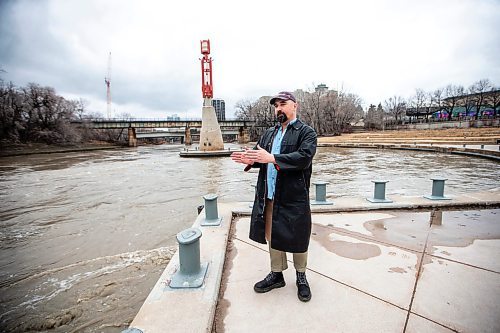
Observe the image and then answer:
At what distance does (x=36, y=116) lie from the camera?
47.6 meters

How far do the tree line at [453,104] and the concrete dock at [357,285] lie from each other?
73182mm

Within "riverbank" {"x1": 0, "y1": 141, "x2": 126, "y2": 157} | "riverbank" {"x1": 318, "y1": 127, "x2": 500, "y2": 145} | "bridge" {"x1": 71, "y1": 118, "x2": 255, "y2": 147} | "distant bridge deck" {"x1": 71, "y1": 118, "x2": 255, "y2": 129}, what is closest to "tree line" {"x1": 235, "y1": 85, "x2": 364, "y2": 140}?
"bridge" {"x1": 71, "y1": 118, "x2": 255, "y2": 147}

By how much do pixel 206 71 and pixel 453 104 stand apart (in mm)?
67138

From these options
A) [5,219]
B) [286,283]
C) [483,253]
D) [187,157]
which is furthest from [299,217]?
[187,157]

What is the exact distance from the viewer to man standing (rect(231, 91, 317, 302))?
7.66ft

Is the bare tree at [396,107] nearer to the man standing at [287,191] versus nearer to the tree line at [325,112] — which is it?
the tree line at [325,112]

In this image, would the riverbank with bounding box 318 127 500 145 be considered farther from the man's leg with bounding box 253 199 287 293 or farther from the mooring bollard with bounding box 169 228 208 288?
the mooring bollard with bounding box 169 228 208 288

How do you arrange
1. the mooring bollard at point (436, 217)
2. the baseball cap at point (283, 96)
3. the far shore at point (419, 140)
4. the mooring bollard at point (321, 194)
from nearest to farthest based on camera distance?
the baseball cap at point (283, 96) < the mooring bollard at point (436, 217) < the mooring bollard at point (321, 194) < the far shore at point (419, 140)

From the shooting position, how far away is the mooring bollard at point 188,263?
2.69 meters

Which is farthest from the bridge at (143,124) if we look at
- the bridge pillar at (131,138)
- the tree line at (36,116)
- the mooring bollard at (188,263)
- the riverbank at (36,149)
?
the mooring bollard at (188,263)

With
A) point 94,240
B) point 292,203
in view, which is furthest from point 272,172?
point 94,240

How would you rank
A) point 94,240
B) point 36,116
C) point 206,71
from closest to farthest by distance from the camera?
point 94,240 < point 206,71 < point 36,116

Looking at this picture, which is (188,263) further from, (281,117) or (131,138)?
(131,138)

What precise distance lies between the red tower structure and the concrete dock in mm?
30988
